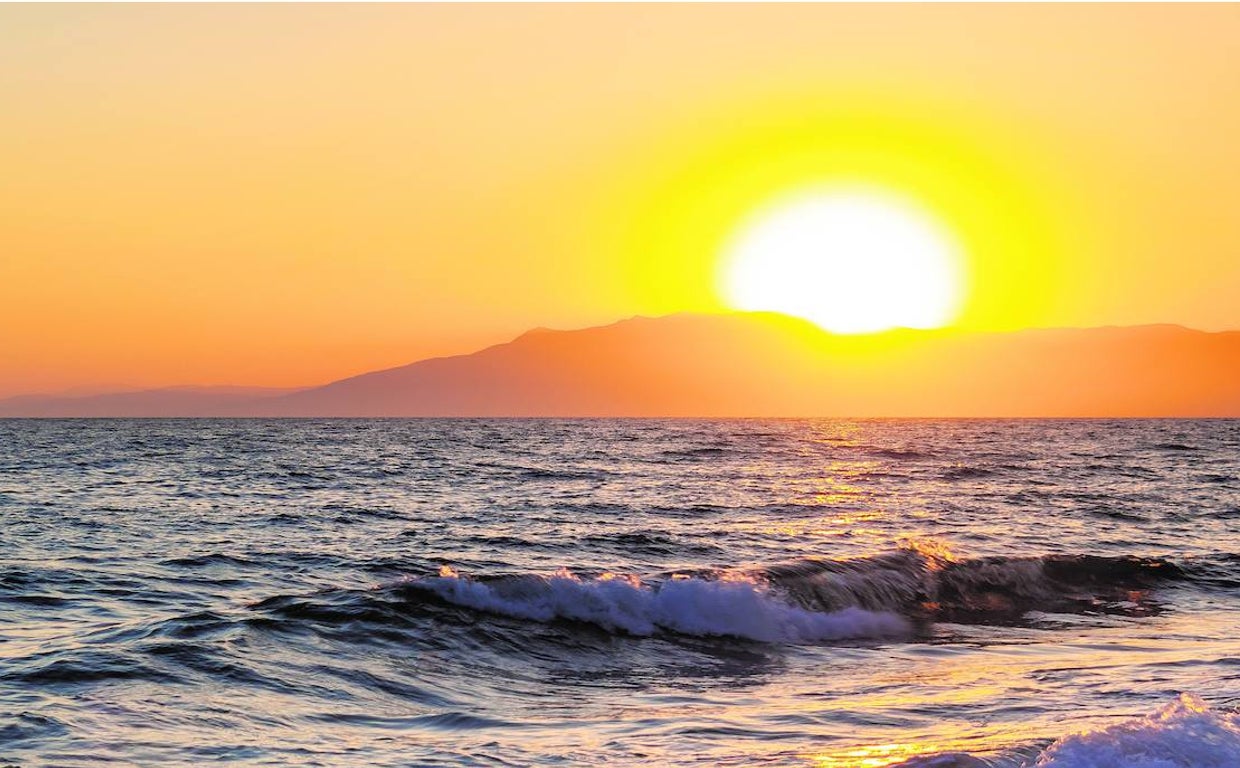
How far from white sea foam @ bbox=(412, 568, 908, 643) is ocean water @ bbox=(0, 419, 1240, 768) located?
57mm

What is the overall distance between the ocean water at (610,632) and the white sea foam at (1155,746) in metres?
0.03

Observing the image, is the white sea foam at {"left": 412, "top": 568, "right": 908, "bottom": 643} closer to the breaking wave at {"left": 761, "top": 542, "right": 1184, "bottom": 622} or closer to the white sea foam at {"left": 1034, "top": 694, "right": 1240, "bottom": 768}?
the breaking wave at {"left": 761, "top": 542, "right": 1184, "bottom": 622}

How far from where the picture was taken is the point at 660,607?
65.4 ft

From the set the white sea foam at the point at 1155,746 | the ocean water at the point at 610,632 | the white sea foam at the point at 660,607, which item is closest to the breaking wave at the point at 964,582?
the ocean water at the point at 610,632

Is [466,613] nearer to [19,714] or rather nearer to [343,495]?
[19,714]

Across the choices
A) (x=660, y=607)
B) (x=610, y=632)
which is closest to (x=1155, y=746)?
(x=610, y=632)

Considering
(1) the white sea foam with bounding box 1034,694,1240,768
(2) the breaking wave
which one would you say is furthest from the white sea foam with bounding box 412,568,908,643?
(1) the white sea foam with bounding box 1034,694,1240,768

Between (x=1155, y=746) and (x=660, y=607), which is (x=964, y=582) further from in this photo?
(x=1155, y=746)

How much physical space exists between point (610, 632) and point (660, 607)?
1.34 metres

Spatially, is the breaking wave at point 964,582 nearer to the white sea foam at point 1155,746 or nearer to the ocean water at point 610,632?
the ocean water at point 610,632

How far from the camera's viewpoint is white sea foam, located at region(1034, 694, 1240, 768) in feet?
32.9

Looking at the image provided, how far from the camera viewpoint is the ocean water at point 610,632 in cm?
1155

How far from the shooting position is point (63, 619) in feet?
57.0

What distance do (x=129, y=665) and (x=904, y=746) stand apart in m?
9.10
